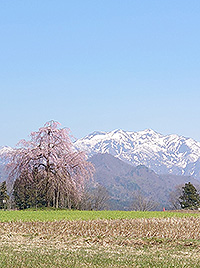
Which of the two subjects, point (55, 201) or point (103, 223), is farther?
point (55, 201)

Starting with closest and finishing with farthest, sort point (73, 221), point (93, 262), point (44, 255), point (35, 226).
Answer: point (93, 262)
point (44, 255)
point (35, 226)
point (73, 221)

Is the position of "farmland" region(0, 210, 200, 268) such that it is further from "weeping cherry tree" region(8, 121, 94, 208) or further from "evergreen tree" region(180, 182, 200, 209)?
"evergreen tree" region(180, 182, 200, 209)

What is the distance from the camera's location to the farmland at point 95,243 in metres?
7.91

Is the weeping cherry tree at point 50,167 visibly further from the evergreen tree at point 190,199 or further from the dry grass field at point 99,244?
the evergreen tree at point 190,199

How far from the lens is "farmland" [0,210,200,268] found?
791cm

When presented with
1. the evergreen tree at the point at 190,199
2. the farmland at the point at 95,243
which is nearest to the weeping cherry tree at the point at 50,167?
the farmland at the point at 95,243

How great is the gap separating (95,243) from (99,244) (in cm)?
28

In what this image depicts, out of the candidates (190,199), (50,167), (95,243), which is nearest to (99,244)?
(95,243)

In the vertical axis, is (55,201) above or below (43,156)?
below

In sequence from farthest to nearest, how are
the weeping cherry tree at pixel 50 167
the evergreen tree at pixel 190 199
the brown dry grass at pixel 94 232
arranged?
the evergreen tree at pixel 190 199
the weeping cherry tree at pixel 50 167
the brown dry grass at pixel 94 232

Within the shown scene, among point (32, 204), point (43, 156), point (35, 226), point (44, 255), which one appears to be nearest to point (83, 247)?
point (44, 255)

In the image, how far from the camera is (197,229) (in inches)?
566

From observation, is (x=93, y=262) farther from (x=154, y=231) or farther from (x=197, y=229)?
(x=197, y=229)

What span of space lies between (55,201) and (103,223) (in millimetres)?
16838
